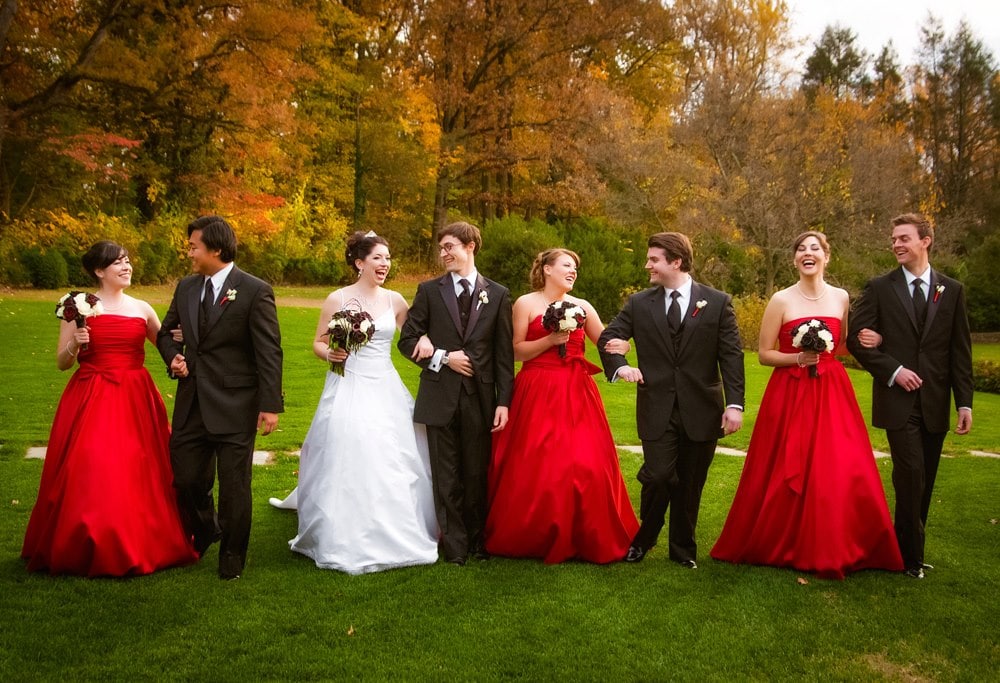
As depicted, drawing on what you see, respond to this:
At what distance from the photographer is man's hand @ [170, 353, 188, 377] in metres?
5.19

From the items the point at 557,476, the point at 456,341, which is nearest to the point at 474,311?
the point at 456,341

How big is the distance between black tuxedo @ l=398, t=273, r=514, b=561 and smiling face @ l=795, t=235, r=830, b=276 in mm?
1941

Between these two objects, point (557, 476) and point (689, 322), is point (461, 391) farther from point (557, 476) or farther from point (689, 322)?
point (689, 322)

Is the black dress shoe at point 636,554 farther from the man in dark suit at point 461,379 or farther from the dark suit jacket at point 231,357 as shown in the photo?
the dark suit jacket at point 231,357

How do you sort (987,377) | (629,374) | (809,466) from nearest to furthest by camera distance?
1. (629,374)
2. (809,466)
3. (987,377)

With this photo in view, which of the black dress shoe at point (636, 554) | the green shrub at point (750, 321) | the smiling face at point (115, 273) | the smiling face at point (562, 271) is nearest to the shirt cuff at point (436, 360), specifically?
the smiling face at point (562, 271)

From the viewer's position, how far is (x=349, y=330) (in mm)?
5504

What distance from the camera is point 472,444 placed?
575 centimetres

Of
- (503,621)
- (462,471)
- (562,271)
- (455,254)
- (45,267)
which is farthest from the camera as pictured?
(45,267)

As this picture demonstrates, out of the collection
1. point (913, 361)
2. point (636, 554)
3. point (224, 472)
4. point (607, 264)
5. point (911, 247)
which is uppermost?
point (607, 264)

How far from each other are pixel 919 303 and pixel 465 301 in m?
2.96

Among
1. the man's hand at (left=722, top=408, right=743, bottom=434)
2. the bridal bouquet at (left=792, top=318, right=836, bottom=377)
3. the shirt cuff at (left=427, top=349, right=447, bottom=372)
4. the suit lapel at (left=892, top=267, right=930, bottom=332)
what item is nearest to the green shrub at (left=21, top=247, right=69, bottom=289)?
the shirt cuff at (left=427, top=349, right=447, bottom=372)

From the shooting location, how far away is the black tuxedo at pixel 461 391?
5688 mm

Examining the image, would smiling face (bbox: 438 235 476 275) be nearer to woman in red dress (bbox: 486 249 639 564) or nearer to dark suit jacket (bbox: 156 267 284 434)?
woman in red dress (bbox: 486 249 639 564)
